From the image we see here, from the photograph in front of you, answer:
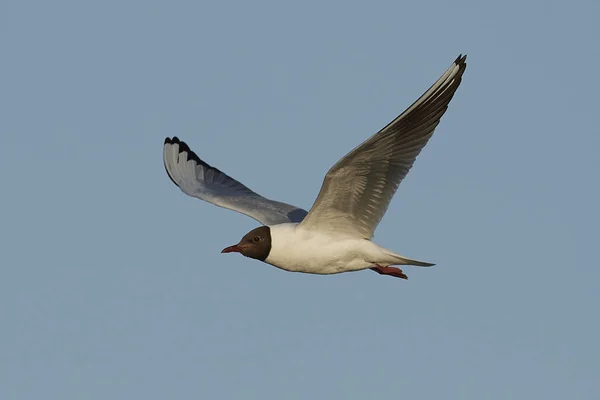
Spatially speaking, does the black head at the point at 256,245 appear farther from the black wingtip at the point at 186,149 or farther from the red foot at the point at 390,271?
the black wingtip at the point at 186,149

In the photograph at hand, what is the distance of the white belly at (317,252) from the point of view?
11.3 metres

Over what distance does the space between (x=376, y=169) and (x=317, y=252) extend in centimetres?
121

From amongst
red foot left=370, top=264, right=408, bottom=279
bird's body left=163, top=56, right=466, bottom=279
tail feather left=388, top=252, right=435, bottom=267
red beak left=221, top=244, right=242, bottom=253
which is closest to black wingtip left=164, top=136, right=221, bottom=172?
bird's body left=163, top=56, right=466, bottom=279

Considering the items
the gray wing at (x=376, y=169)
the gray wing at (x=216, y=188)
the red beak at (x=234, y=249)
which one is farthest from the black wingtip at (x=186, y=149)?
the gray wing at (x=376, y=169)

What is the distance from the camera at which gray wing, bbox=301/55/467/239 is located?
1020cm

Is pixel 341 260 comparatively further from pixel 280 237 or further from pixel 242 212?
pixel 242 212

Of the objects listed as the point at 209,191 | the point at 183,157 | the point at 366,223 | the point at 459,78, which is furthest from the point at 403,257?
the point at 183,157

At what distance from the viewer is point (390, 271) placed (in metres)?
11.9

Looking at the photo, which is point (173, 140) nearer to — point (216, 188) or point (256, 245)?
point (216, 188)

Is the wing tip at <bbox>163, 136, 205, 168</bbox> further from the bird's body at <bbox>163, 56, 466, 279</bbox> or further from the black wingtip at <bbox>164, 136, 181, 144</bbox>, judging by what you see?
the bird's body at <bbox>163, 56, 466, 279</bbox>

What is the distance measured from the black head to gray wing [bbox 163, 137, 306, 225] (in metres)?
1.22

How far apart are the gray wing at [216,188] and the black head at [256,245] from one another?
1.22 metres

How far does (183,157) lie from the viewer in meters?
15.3

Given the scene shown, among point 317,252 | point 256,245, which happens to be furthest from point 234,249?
point 317,252
